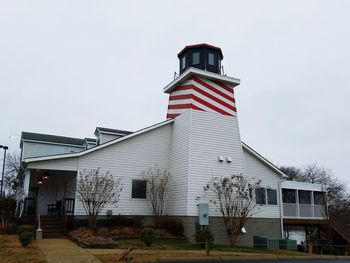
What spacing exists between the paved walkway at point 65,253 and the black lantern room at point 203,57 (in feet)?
43.3

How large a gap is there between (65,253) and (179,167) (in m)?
9.75

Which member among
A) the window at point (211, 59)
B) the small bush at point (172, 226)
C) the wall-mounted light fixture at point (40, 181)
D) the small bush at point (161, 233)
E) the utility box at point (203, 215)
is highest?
the window at point (211, 59)

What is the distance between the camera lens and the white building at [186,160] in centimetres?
1939

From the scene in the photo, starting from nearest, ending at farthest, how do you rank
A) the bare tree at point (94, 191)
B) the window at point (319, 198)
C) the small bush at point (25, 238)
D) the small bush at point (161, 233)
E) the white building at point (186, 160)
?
the small bush at point (25, 238) → the small bush at point (161, 233) → the bare tree at point (94, 191) → the white building at point (186, 160) → the window at point (319, 198)

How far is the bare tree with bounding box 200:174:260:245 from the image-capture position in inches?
748

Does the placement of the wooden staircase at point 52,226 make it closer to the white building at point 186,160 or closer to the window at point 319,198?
the white building at point 186,160

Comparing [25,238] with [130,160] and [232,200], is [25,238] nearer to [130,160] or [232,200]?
[130,160]

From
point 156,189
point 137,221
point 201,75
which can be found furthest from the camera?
point 201,75

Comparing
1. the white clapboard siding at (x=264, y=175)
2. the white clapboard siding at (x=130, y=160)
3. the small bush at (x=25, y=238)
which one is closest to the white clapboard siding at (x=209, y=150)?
the white clapboard siding at (x=264, y=175)

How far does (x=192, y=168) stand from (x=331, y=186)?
147ft

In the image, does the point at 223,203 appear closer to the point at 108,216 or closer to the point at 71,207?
the point at 108,216

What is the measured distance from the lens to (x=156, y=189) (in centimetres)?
2073

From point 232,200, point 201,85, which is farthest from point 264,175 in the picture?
point 201,85

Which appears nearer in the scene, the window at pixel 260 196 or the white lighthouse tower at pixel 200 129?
the white lighthouse tower at pixel 200 129
